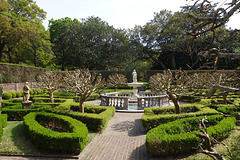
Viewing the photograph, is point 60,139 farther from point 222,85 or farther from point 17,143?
point 222,85

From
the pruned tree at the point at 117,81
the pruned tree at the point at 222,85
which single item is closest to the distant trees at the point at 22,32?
the pruned tree at the point at 117,81

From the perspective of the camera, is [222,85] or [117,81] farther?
[117,81]

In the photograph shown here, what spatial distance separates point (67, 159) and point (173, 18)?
30.8 metres

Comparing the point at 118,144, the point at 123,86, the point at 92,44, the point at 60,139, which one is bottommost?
the point at 118,144

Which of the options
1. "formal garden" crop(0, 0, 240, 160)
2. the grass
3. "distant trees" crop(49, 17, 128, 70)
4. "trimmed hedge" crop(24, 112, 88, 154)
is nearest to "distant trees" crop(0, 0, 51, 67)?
"formal garden" crop(0, 0, 240, 160)

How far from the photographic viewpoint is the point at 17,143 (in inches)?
277

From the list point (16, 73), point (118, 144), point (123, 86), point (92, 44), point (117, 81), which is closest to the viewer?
point (118, 144)

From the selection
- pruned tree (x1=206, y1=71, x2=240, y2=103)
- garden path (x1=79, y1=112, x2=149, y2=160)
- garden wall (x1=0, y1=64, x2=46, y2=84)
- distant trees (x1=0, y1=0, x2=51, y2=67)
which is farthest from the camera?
distant trees (x1=0, y1=0, x2=51, y2=67)

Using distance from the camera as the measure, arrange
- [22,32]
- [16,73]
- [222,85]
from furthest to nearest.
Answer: [22,32]
[16,73]
[222,85]

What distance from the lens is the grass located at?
6.42 meters

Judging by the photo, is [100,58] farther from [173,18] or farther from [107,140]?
[107,140]

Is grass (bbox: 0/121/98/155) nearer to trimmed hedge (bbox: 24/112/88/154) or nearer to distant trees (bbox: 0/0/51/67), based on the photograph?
trimmed hedge (bbox: 24/112/88/154)

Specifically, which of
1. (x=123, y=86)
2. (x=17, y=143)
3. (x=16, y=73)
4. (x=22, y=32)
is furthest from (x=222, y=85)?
(x=22, y=32)

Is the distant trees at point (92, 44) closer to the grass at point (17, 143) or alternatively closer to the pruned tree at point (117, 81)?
the pruned tree at point (117, 81)
